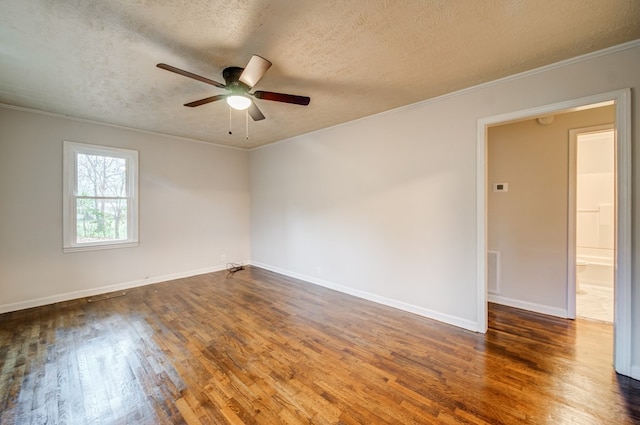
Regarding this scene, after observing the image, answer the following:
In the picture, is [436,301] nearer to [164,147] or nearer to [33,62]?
[33,62]

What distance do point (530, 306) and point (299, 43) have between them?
4046mm

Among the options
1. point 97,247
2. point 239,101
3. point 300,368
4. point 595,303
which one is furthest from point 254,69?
point 595,303

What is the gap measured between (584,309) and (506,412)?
273 cm

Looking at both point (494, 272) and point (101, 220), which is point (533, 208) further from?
point (101, 220)

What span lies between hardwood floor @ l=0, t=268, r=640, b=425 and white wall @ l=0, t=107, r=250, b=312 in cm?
59

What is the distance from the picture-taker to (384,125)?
3.51 meters

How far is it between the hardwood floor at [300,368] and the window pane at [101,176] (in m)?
1.77

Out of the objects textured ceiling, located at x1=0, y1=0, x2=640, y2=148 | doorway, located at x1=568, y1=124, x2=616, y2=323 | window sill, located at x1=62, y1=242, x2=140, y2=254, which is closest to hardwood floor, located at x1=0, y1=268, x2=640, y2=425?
window sill, located at x1=62, y1=242, x2=140, y2=254

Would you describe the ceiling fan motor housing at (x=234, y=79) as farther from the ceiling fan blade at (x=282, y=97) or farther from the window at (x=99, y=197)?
the window at (x=99, y=197)

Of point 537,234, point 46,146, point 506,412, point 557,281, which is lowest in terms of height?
point 506,412

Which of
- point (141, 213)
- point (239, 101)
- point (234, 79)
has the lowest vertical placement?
point (141, 213)

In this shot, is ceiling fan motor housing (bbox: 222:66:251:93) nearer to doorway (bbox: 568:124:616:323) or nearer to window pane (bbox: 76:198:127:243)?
window pane (bbox: 76:198:127:243)

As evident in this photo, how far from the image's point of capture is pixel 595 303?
3.51m

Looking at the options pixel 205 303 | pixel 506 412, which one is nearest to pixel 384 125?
pixel 506 412
